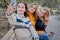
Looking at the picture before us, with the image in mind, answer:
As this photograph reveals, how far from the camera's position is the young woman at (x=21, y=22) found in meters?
3.78

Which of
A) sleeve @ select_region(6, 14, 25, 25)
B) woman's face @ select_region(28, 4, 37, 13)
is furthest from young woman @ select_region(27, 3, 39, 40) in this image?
sleeve @ select_region(6, 14, 25, 25)

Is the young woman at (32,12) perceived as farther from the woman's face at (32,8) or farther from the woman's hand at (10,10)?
the woman's hand at (10,10)

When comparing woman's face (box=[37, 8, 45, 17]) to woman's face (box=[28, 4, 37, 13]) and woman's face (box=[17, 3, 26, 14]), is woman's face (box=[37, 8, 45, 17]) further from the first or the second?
woman's face (box=[17, 3, 26, 14])

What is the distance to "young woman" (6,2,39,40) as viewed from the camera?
149 inches

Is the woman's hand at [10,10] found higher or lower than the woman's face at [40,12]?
higher

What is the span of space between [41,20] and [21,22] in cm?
23

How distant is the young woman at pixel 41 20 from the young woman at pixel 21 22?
62mm

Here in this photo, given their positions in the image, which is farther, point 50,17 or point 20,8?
point 50,17

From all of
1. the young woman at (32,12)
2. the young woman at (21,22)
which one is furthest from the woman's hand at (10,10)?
the young woman at (32,12)

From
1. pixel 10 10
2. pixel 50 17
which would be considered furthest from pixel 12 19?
pixel 50 17

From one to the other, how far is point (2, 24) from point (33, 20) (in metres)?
0.36

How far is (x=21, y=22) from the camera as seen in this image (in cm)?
378

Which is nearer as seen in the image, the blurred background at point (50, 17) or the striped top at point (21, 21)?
the striped top at point (21, 21)

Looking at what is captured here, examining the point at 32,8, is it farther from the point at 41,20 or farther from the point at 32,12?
the point at 41,20
